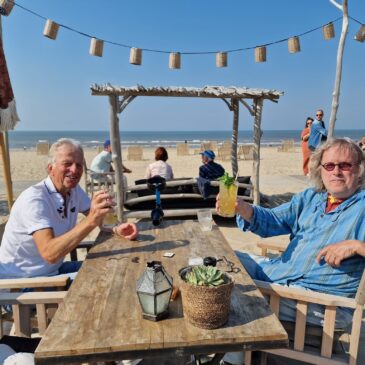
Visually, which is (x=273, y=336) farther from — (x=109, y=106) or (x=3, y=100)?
(x=109, y=106)

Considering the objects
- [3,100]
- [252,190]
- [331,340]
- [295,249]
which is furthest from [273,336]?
[252,190]

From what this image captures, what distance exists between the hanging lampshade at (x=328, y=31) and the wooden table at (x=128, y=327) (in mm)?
6385

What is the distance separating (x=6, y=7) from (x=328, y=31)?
563 centimetres

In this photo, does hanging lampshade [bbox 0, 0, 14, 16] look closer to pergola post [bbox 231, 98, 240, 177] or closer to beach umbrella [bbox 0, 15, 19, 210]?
beach umbrella [bbox 0, 15, 19, 210]

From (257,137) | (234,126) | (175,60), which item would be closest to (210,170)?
(257,137)

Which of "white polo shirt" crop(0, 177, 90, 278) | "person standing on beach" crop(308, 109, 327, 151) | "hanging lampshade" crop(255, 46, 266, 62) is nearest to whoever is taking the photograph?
"white polo shirt" crop(0, 177, 90, 278)

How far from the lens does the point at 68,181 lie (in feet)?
7.45

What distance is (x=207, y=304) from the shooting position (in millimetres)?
1188

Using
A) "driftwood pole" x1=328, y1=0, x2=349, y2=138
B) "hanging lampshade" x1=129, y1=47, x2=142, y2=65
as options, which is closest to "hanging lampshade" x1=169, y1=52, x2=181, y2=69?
"hanging lampshade" x1=129, y1=47, x2=142, y2=65

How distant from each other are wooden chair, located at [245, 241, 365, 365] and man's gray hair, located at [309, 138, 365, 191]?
72 centimetres

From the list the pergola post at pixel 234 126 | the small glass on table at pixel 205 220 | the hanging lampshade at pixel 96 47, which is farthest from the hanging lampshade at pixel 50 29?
the small glass on table at pixel 205 220

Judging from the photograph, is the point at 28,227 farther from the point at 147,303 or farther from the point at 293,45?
the point at 293,45

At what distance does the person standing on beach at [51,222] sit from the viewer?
191cm

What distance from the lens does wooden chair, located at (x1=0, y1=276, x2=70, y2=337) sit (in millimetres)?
1719
